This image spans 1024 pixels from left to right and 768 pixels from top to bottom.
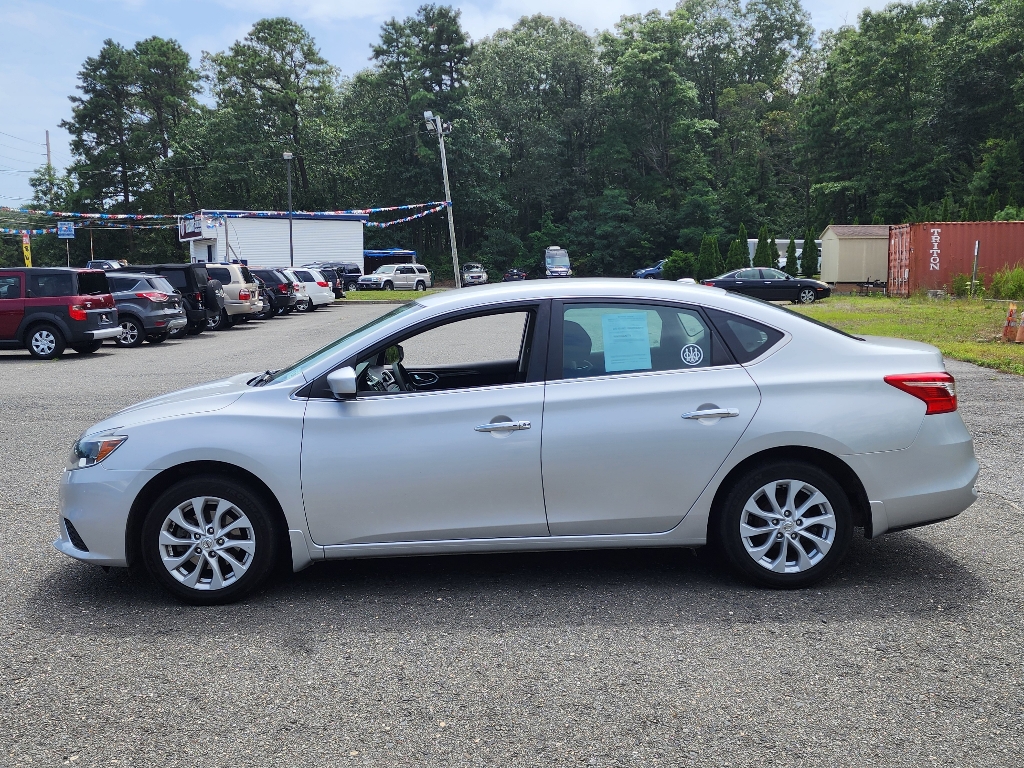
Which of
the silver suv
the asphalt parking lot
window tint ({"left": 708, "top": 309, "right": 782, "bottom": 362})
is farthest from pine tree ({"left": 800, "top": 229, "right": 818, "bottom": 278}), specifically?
window tint ({"left": 708, "top": 309, "right": 782, "bottom": 362})

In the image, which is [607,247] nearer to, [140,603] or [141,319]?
[141,319]

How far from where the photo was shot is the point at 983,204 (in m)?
54.3

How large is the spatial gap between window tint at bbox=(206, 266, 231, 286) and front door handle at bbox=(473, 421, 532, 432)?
2363 centimetres

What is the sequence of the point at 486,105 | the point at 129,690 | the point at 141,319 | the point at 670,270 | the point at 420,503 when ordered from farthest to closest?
the point at 486,105 < the point at 670,270 < the point at 141,319 < the point at 420,503 < the point at 129,690

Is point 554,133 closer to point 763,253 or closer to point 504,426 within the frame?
point 763,253

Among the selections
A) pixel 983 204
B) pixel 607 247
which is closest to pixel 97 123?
pixel 607 247

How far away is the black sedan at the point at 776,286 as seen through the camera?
116 feet

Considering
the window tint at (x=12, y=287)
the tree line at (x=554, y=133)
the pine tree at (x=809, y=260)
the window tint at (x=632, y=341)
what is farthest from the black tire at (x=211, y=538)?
the tree line at (x=554, y=133)

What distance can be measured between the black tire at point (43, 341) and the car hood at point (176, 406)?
15017mm

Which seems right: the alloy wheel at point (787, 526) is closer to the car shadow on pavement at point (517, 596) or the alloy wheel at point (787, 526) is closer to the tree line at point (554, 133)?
the car shadow on pavement at point (517, 596)

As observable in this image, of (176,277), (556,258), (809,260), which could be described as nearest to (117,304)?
(176,277)

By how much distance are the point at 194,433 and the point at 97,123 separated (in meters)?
87.5

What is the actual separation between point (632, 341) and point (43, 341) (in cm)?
1680

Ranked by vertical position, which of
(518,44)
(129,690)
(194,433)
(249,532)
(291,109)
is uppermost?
(518,44)
